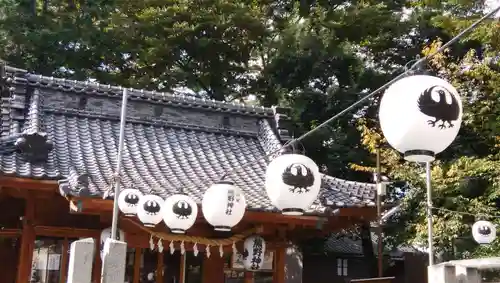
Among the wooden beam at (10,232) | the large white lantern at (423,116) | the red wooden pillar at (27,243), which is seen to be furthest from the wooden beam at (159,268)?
Result: the large white lantern at (423,116)

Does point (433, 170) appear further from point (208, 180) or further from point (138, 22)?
point (138, 22)

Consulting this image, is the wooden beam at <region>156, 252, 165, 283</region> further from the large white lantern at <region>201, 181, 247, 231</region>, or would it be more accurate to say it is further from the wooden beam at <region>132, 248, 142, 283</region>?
the large white lantern at <region>201, 181, 247, 231</region>

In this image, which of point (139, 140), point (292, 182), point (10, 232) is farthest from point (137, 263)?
point (292, 182)

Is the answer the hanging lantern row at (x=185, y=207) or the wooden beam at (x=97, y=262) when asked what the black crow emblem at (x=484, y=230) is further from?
the wooden beam at (x=97, y=262)

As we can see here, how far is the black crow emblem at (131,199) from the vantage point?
27.0 ft

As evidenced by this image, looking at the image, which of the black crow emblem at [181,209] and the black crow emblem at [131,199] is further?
the black crow emblem at [131,199]

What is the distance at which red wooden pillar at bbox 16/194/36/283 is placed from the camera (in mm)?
8750

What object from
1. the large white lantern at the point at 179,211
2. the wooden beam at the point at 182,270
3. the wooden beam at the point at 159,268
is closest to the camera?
the large white lantern at the point at 179,211

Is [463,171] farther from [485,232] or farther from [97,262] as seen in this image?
[97,262]

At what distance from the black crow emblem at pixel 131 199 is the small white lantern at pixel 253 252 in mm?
2334

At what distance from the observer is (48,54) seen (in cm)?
1819

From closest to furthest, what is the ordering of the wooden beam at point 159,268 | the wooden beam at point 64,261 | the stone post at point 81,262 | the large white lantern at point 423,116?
1. the large white lantern at point 423,116
2. the stone post at point 81,262
3. the wooden beam at point 64,261
4. the wooden beam at point 159,268

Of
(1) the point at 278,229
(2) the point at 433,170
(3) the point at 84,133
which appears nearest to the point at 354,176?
(2) the point at 433,170

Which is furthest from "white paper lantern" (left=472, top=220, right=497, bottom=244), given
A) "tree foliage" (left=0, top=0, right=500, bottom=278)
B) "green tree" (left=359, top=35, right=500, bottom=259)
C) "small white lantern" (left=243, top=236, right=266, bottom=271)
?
"small white lantern" (left=243, top=236, right=266, bottom=271)
